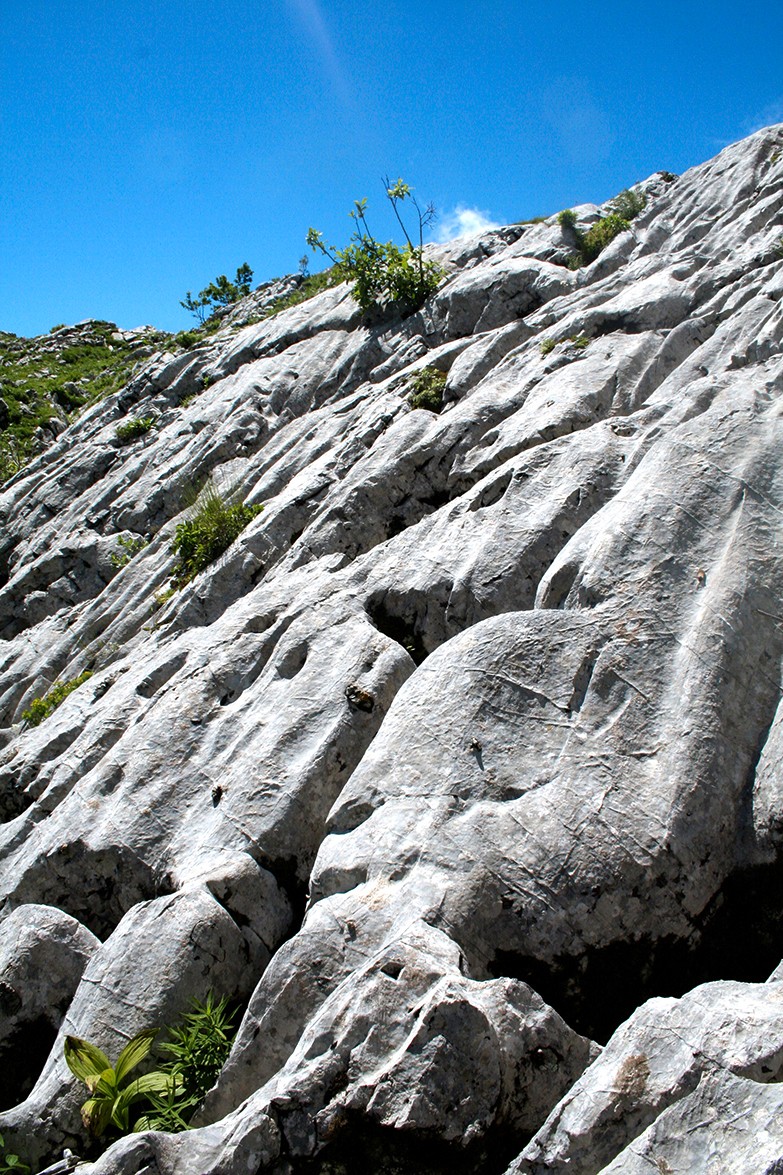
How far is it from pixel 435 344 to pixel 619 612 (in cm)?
1810

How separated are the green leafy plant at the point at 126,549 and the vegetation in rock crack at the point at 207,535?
14.7 feet

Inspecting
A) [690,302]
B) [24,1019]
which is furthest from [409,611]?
[690,302]

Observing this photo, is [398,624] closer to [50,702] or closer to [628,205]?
[50,702]

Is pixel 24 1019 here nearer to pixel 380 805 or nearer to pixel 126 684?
pixel 380 805

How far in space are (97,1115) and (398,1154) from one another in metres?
4.51

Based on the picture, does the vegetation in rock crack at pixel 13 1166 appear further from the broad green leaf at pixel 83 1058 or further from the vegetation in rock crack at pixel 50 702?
the vegetation in rock crack at pixel 50 702

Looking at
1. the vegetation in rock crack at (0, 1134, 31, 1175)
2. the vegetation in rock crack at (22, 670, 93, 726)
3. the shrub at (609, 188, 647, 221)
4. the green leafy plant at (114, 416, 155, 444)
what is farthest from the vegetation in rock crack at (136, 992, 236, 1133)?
the green leafy plant at (114, 416, 155, 444)

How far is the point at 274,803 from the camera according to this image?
43.3ft

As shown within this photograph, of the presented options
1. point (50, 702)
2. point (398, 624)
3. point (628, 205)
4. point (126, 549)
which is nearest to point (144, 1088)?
point (398, 624)

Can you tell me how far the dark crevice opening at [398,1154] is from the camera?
296 inches

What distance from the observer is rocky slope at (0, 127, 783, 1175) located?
776 centimetres

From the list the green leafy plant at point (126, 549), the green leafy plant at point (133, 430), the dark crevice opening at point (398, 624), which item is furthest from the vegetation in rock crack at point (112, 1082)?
the green leafy plant at point (133, 430)

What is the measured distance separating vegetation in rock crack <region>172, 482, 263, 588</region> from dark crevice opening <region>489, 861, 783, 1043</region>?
1615cm

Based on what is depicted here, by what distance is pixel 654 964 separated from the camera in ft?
30.6
